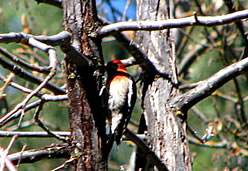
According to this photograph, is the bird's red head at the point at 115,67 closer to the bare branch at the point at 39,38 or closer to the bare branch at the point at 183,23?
the bare branch at the point at 183,23

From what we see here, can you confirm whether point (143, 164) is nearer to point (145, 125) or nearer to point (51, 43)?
point (145, 125)

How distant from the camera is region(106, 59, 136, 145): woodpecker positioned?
3.51 metres

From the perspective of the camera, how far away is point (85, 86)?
2338 mm

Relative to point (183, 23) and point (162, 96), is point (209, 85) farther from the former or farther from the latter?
point (183, 23)

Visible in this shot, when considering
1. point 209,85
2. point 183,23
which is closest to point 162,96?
point 209,85

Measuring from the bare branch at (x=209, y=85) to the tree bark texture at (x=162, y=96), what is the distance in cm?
9

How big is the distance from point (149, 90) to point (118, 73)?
611 millimetres

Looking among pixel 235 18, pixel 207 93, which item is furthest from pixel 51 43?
pixel 207 93

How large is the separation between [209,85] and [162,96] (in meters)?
0.42

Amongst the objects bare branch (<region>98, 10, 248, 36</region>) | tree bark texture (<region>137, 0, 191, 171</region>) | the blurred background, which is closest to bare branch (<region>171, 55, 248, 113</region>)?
tree bark texture (<region>137, 0, 191, 171</region>)

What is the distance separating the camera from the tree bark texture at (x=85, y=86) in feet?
7.41

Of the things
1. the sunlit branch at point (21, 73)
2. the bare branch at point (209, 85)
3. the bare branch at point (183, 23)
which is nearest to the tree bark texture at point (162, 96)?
the bare branch at point (209, 85)

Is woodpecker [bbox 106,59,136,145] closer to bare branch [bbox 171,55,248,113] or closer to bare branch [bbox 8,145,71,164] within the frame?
bare branch [bbox 171,55,248,113]

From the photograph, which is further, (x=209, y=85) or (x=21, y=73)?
(x=209, y=85)
